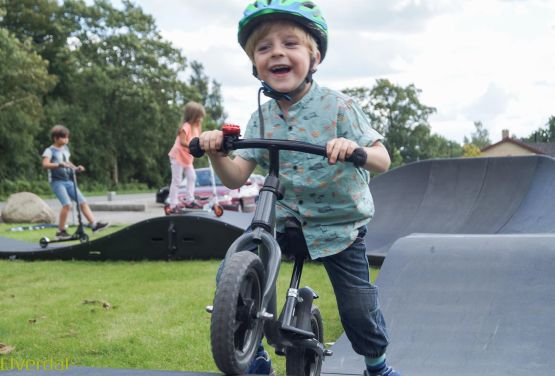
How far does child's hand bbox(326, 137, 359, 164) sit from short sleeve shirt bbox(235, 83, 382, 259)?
344mm

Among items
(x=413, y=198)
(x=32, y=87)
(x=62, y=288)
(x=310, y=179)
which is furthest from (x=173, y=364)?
(x=32, y=87)

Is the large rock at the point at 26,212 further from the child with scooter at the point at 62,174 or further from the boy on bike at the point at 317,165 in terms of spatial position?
the boy on bike at the point at 317,165

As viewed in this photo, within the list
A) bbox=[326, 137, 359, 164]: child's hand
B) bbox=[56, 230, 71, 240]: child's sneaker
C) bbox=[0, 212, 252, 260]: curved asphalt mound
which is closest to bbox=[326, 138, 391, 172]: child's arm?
bbox=[326, 137, 359, 164]: child's hand

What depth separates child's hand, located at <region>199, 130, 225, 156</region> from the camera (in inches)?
94.7

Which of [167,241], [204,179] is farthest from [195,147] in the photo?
[204,179]

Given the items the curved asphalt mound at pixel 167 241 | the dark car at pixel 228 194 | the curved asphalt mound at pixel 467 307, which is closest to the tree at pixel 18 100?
the dark car at pixel 228 194

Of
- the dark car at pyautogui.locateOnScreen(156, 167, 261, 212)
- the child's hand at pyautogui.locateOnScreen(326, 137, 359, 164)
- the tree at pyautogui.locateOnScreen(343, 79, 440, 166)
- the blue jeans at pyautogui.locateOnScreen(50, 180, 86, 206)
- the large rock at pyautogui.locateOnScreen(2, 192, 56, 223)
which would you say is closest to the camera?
the child's hand at pyautogui.locateOnScreen(326, 137, 359, 164)

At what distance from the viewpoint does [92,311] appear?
5098mm

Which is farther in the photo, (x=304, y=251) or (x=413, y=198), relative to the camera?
(x=413, y=198)

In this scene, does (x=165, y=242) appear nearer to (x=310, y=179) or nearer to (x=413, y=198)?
(x=413, y=198)

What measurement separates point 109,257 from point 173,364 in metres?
4.44

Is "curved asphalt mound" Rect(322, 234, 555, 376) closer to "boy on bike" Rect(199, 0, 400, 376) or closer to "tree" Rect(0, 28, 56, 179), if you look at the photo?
"boy on bike" Rect(199, 0, 400, 376)

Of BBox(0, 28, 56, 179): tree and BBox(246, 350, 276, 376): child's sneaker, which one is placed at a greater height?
BBox(0, 28, 56, 179): tree

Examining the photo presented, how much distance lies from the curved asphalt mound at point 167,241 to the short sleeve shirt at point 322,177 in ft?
16.4
